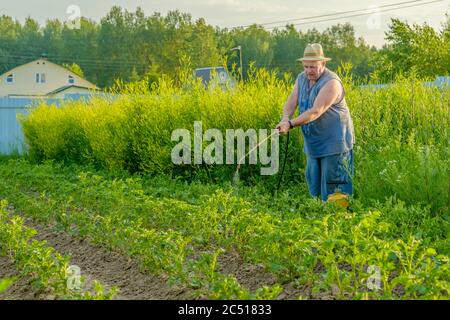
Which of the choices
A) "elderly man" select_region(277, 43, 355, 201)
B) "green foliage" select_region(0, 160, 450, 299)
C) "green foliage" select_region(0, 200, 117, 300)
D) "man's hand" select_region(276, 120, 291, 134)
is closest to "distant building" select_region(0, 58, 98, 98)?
"green foliage" select_region(0, 160, 450, 299)

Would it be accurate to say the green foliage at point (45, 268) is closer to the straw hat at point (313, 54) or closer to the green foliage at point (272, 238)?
the green foliage at point (272, 238)

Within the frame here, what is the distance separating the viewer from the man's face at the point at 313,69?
780 centimetres

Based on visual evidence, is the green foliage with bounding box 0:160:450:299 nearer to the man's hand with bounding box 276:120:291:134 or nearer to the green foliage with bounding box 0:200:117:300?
the green foliage with bounding box 0:200:117:300

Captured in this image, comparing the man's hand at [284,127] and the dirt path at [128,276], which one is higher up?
the man's hand at [284,127]

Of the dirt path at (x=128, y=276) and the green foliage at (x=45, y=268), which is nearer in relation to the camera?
the green foliage at (x=45, y=268)

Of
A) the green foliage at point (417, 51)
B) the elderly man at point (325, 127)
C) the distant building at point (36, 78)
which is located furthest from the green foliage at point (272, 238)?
the distant building at point (36, 78)

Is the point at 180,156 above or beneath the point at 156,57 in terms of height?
beneath

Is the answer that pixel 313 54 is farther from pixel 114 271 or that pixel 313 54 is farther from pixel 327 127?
pixel 114 271

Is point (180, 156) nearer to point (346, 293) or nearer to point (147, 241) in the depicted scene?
point (147, 241)

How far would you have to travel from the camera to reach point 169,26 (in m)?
73.4

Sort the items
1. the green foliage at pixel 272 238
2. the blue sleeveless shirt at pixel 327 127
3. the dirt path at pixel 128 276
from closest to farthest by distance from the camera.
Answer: the green foliage at pixel 272 238
the dirt path at pixel 128 276
the blue sleeveless shirt at pixel 327 127
